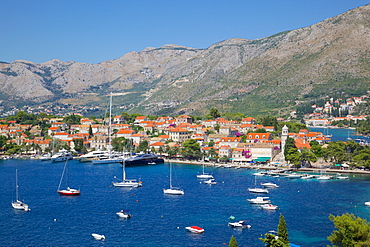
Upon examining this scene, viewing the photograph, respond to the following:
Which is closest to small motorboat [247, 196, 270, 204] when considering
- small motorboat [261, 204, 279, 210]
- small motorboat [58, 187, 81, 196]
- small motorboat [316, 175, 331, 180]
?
small motorboat [261, 204, 279, 210]

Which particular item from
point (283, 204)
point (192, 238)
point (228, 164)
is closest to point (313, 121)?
point (228, 164)

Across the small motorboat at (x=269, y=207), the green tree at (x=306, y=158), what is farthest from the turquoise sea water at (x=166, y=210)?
the green tree at (x=306, y=158)

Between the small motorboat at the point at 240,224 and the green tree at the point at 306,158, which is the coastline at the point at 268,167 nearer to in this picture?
the green tree at the point at 306,158

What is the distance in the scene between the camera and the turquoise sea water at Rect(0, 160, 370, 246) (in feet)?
139

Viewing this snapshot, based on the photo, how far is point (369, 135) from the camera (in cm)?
15250

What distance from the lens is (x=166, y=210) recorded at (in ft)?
173

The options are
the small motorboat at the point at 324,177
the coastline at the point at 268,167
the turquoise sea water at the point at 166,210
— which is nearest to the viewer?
the turquoise sea water at the point at 166,210

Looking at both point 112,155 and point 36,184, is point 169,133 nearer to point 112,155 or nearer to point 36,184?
point 112,155

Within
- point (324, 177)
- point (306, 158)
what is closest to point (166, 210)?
point (324, 177)

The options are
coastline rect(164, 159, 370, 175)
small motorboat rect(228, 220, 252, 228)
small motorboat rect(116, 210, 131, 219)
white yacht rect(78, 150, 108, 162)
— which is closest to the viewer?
small motorboat rect(228, 220, 252, 228)

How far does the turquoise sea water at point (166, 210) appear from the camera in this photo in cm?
4238

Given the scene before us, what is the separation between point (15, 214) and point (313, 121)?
164074 mm

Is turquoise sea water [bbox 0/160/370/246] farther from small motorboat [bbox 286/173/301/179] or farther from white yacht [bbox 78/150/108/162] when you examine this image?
white yacht [bbox 78/150/108/162]

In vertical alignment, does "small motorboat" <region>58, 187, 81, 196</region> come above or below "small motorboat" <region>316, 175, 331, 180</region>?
below
